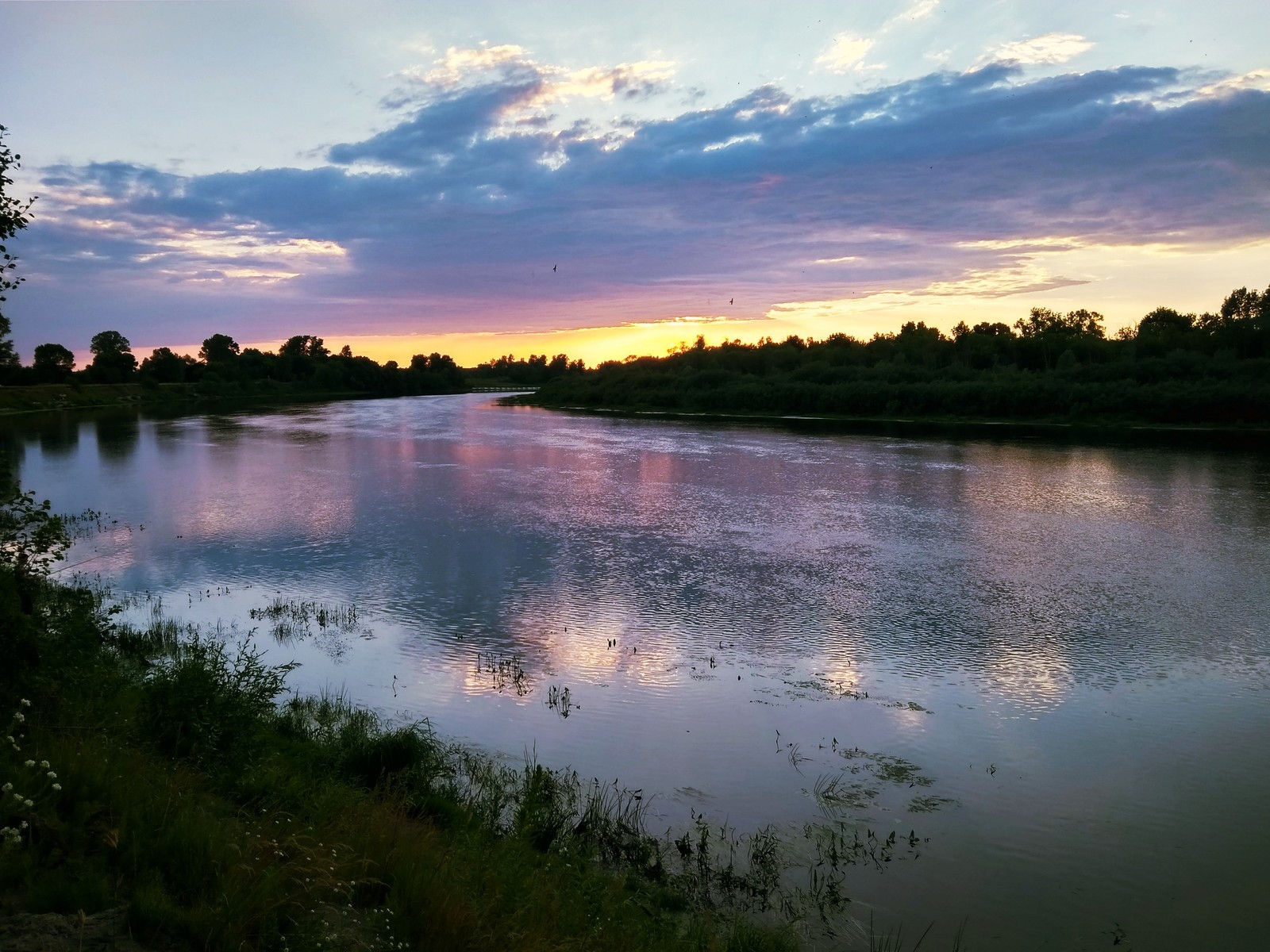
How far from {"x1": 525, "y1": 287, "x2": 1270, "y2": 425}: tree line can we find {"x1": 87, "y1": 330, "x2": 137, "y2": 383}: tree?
159 feet

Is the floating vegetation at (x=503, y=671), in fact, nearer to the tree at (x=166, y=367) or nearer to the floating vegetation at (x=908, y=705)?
the floating vegetation at (x=908, y=705)

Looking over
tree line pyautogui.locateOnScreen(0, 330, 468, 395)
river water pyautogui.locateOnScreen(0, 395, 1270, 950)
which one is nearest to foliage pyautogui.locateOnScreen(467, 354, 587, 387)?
tree line pyautogui.locateOnScreen(0, 330, 468, 395)

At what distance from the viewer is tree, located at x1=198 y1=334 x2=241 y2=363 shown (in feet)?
416

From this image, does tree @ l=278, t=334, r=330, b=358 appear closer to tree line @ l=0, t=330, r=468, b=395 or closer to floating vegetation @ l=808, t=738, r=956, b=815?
tree line @ l=0, t=330, r=468, b=395

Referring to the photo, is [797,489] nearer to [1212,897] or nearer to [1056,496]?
[1056,496]

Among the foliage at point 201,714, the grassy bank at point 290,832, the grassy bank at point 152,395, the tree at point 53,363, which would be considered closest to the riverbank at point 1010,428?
the grassy bank at point 290,832

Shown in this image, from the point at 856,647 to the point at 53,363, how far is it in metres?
103

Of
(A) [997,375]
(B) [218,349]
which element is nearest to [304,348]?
(B) [218,349]

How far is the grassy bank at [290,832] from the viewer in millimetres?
3754

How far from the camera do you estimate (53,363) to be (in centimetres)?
8900

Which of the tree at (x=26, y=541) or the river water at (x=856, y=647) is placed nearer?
the tree at (x=26, y=541)

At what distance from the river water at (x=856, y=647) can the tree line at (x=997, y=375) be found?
91.9 ft

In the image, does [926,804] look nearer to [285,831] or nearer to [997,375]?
[285,831]

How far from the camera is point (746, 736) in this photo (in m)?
8.74
